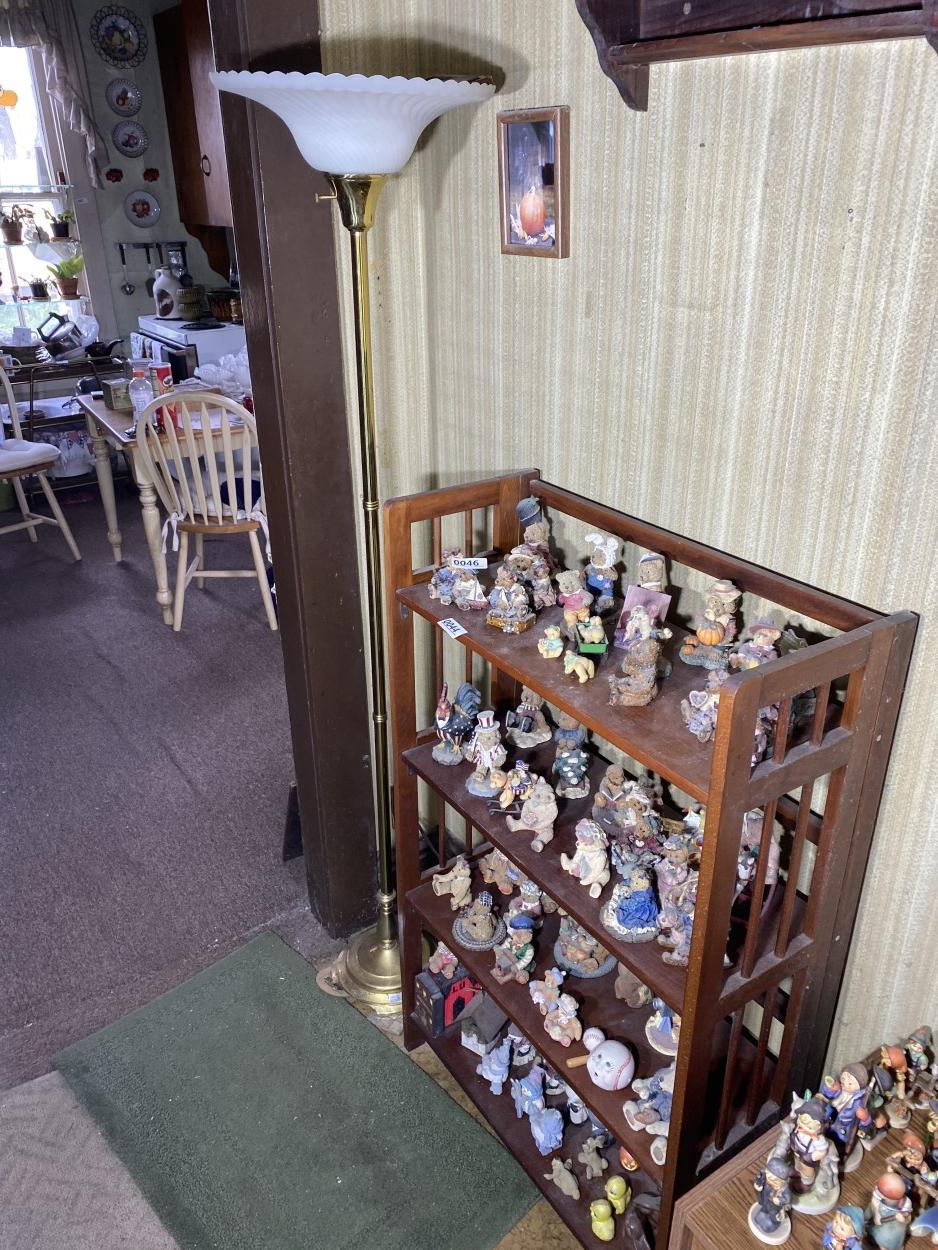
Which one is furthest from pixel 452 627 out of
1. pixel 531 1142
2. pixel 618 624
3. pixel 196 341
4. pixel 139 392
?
pixel 196 341

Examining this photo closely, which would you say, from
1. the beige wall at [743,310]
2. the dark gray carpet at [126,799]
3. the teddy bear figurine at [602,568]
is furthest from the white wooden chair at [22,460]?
the teddy bear figurine at [602,568]

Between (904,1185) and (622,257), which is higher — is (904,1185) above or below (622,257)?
below

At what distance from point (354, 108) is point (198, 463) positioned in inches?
85.9

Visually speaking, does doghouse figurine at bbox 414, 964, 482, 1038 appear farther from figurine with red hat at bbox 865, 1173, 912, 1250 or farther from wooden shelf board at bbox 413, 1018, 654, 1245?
figurine with red hat at bbox 865, 1173, 912, 1250

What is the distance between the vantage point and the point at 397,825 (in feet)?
5.44

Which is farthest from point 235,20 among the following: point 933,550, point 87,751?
point 87,751

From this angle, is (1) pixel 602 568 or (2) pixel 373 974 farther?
(2) pixel 373 974

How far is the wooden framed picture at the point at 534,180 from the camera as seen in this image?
52.5 inches

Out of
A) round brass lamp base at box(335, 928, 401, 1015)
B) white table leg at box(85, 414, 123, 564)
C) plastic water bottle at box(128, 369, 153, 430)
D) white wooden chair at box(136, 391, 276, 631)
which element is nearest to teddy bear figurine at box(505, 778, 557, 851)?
round brass lamp base at box(335, 928, 401, 1015)

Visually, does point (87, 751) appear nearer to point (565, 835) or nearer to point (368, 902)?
point (368, 902)

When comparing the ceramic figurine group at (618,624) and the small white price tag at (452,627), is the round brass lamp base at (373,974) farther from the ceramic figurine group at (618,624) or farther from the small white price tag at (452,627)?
the small white price tag at (452,627)

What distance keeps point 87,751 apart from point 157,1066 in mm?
1252

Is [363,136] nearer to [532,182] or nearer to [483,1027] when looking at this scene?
[532,182]

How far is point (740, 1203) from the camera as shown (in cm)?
107
